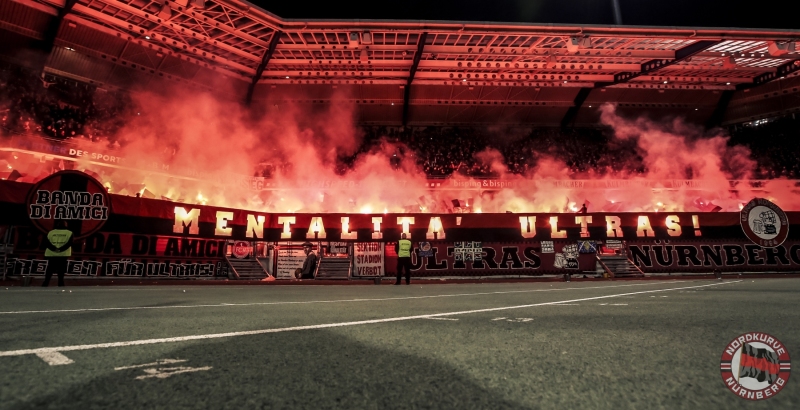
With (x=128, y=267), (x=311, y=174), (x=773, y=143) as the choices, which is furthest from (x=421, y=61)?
(x=773, y=143)

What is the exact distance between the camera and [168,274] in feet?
46.0

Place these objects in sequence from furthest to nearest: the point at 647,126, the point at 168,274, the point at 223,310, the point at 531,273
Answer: the point at 647,126, the point at 531,273, the point at 168,274, the point at 223,310

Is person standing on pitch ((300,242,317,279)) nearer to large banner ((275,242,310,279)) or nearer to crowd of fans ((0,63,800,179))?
large banner ((275,242,310,279))

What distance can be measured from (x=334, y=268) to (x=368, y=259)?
146 cm

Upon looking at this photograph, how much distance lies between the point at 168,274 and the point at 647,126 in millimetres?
29478

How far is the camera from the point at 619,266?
16156 mm

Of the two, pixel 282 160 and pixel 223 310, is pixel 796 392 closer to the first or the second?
pixel 223 310

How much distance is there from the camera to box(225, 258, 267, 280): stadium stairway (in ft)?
51.3

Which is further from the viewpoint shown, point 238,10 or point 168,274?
point 238,10

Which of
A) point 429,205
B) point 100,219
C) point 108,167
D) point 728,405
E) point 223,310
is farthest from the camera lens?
point 429,205

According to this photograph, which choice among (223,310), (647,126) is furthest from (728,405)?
(647,126)

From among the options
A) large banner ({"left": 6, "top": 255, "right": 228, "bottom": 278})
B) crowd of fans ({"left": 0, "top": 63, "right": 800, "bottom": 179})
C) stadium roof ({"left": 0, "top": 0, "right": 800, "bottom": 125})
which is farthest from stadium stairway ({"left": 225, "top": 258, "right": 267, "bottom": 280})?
stadium roof ({"left": 0, "top": 0, "right": 800, "bottom": 125})

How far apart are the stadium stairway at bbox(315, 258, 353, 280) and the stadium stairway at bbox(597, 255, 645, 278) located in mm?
10362

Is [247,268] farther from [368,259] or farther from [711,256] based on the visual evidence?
[711,256]
